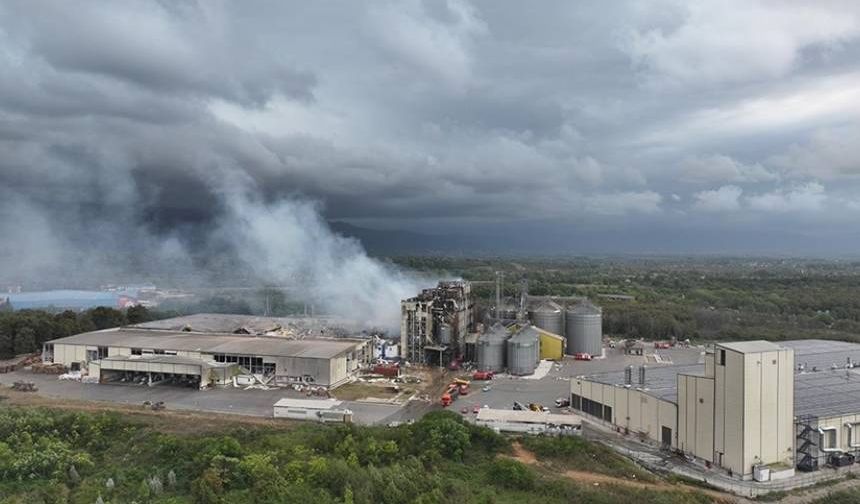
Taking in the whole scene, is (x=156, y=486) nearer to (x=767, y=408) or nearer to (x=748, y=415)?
(x=748, y=415)

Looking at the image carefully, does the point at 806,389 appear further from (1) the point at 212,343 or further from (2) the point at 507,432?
(1) the point at 212,343

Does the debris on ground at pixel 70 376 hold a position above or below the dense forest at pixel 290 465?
below

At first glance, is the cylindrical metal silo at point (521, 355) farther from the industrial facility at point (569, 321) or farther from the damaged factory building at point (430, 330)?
the industrial facility at point (569, 321)

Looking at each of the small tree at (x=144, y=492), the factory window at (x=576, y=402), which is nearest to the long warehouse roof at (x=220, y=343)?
the factory window at (x=576, y=402)

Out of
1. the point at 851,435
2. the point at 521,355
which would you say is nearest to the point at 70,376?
the point at 521,355

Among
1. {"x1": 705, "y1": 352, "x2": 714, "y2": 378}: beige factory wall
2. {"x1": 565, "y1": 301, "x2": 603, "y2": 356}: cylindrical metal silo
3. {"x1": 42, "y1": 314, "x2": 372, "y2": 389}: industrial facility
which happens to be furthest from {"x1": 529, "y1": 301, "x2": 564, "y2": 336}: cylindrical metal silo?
{"x1": 705, "y1": 352, "x2": 714, "y2": 378}: beige factory wall

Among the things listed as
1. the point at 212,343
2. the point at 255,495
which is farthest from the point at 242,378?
the point at 255,495
